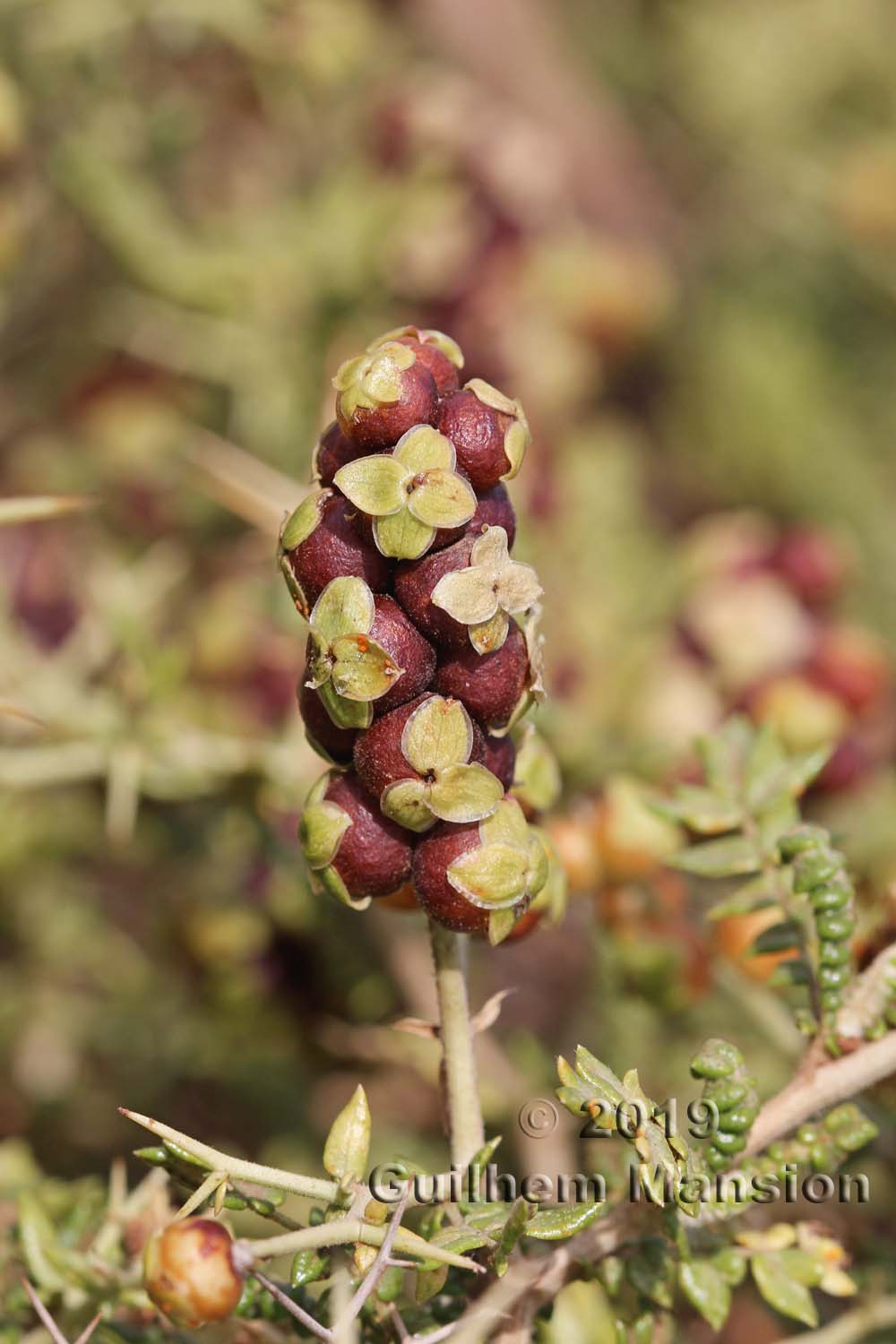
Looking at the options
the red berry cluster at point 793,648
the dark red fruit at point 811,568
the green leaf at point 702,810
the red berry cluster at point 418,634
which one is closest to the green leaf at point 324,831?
the red berry cluster at point 418,634

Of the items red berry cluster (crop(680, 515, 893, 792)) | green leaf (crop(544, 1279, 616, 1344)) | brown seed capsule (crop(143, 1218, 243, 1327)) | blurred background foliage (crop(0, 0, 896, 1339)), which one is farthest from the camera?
red berry cluster (crop(680, 515, 893, 792))

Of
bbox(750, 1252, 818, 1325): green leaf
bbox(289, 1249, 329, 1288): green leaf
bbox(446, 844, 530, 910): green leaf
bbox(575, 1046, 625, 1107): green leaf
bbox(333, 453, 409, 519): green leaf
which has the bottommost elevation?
bbox(750, 1252, 818, 1325): green leaf

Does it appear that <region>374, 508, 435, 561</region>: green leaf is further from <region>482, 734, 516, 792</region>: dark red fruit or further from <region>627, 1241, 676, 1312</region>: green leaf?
<region>627, 1241, 676, 1312</region>: green leaf

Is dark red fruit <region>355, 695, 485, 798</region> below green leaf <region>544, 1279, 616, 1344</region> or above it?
above

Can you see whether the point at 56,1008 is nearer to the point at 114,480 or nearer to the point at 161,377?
the point at 114,480

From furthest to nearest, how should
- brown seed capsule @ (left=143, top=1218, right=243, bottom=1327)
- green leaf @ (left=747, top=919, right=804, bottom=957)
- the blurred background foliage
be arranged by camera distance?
the blurred background foliage
green leaf @ (left=747, top=919, right=804, bottom=957)
brown seed capsule @ (left=143, top=1218, right=243, bottom=1327)

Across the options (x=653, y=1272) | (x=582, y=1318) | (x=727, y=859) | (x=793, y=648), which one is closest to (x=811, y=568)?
(x=793, y=648)

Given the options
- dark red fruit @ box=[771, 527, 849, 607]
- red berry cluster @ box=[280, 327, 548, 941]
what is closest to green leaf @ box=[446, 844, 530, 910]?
red berry cluster @ box=[280, 327, 548, 941]

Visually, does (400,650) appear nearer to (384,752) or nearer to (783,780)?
(384,752)
